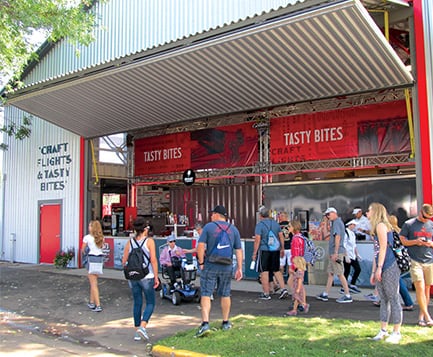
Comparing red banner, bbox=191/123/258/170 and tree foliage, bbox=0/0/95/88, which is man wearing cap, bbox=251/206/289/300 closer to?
red banner, bbox=191/123/258/170

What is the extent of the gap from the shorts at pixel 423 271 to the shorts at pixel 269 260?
324 cm

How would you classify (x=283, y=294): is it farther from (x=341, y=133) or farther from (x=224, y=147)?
(x=224, y=147)

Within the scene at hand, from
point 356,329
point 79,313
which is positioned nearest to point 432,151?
point 356,329

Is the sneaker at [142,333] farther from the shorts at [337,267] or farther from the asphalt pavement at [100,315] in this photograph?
the shorts at [337,267]

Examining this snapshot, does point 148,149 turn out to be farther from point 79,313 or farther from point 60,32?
point 79,313

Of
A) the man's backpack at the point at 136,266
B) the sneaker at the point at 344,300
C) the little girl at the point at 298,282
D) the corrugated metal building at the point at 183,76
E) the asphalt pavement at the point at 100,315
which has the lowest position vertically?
the asphalt pavement at the point at 100,315

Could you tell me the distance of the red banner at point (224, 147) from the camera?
15305 millimetres

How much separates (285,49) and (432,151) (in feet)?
12.6

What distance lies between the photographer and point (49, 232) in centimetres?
1844

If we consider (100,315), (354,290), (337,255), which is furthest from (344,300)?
(100,315)

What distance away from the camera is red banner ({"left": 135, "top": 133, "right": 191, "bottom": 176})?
1708 cm

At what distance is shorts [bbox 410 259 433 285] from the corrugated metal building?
316 centimetres

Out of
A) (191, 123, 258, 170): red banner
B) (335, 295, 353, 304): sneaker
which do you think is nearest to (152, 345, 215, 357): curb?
(335, 295, 353, 304): sneaker

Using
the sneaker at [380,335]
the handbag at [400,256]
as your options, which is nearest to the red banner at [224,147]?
the handbag at [400,256]
